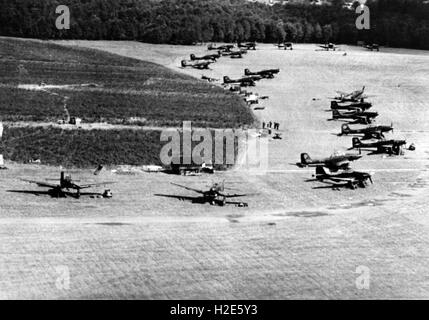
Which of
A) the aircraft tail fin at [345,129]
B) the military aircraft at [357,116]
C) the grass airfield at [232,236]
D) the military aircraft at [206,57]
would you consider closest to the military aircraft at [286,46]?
the military aircraft at [206,57]

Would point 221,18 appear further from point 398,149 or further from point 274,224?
point 274,224

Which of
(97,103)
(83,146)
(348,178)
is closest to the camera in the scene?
(348,178)

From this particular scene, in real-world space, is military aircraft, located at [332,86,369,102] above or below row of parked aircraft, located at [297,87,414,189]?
above

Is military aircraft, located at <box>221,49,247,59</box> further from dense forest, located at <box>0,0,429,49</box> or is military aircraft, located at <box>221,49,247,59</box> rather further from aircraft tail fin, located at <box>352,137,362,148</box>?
aircraft tail fin, located at <box>352,137,362,148</box>

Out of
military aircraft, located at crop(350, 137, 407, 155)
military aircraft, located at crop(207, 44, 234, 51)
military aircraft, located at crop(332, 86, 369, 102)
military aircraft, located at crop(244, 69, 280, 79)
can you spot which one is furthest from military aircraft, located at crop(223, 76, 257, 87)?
military aircraft, located at crop(350, 137, 407, 155)

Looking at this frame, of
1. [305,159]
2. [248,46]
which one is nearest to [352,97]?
[305,159]

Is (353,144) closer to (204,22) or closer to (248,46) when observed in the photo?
(248,46)
